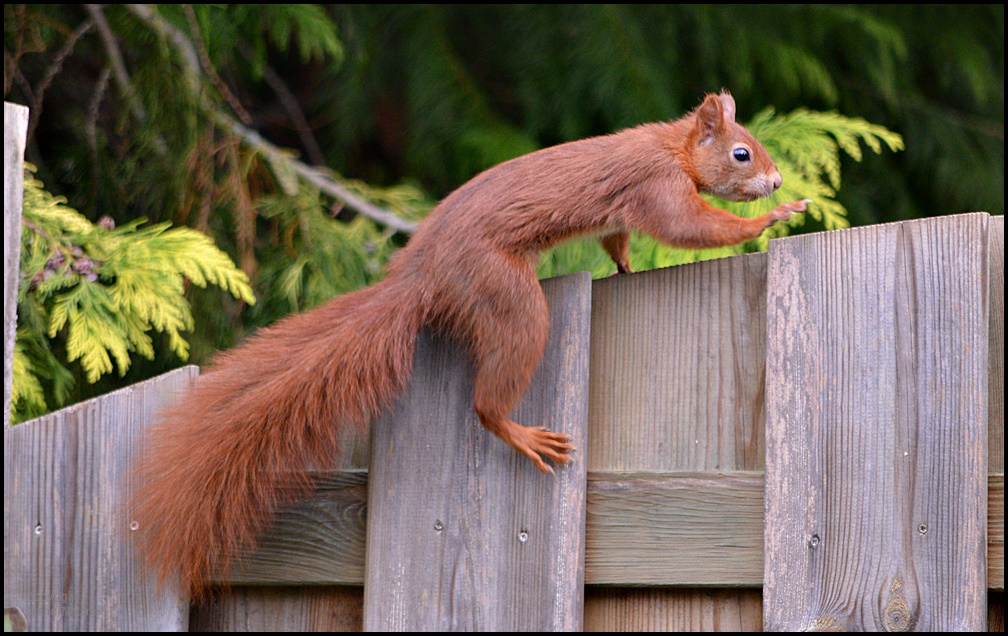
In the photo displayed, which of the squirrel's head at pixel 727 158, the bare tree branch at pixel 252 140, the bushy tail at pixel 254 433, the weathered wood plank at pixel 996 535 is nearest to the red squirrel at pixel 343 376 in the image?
the bushy tail at pixel 254 433

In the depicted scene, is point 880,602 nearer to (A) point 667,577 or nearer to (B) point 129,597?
(A) point 667,577

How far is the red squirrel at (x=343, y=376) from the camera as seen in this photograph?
1.40 metres

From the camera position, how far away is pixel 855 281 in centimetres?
143

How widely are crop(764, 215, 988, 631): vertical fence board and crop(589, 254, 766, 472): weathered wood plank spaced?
0.05m

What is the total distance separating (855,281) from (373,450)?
0.76m

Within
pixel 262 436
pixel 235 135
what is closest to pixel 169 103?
pixel 235 135

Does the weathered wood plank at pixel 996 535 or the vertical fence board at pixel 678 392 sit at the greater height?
the vertical fence board at pixel 678 392

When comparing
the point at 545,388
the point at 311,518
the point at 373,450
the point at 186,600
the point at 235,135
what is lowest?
the point at 186,600

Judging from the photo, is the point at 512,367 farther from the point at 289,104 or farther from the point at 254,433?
the point at 289,104

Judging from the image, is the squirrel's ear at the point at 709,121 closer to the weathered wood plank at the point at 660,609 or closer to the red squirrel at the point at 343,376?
the red squirrel at the point at 343,376

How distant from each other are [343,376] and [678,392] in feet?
1.67

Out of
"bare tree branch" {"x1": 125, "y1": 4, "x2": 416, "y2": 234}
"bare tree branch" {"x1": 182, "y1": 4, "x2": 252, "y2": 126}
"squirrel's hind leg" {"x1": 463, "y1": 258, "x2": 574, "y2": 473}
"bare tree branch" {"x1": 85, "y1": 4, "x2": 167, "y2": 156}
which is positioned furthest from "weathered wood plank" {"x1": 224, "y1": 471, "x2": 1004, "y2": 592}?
"bare tree branch" {"x1": 85, "y1": 4, "x2": 167, "y2": 156}

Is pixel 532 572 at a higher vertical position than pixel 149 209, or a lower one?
lower

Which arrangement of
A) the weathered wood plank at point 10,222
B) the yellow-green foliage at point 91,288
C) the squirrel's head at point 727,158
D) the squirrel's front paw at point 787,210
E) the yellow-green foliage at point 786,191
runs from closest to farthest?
the weathered wood plank at point 10,222 < the squirrel's front paw at point 787,210 < the yellow-green foliage at point 91,288 < the squirrel's head at point 727,158 < the yellow-green foliage at point 786,191
